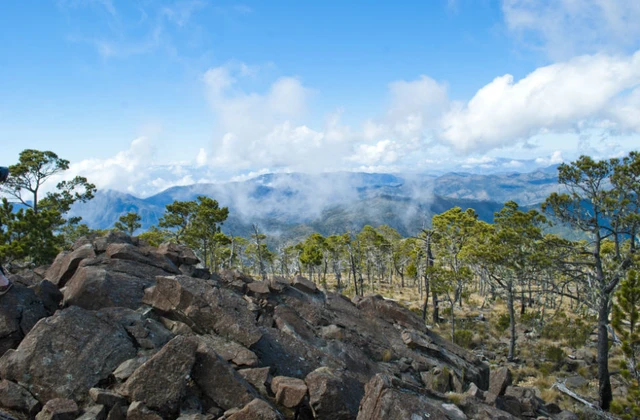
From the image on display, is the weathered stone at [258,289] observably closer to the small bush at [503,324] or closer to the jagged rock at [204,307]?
the jagged rock at [204,307]

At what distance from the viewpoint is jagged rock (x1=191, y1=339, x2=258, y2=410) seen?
9508mm

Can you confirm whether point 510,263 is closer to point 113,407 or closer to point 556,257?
point 556,257

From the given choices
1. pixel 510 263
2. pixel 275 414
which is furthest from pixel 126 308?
pixel 510 263

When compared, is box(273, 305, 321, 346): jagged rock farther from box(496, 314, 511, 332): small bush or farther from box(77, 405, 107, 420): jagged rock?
box(496, 314, 511, 332): small bush

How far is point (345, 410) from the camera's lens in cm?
1026

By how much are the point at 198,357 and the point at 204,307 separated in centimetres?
401

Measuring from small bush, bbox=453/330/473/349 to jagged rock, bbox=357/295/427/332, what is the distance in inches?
482

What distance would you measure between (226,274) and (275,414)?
13474 millimetres

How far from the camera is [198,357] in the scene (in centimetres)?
990

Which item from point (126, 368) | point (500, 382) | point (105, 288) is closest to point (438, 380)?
point (500, 382)

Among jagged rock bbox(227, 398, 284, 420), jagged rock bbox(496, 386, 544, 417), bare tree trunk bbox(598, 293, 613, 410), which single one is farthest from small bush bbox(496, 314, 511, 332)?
jagged rock bbox(227, 398, 284, 420)

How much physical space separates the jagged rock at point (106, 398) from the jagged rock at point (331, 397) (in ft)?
16.1

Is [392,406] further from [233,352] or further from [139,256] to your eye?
[139,256]

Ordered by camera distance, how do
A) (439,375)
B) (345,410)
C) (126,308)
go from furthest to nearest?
(439,375)
(126,308)
(345,410)
